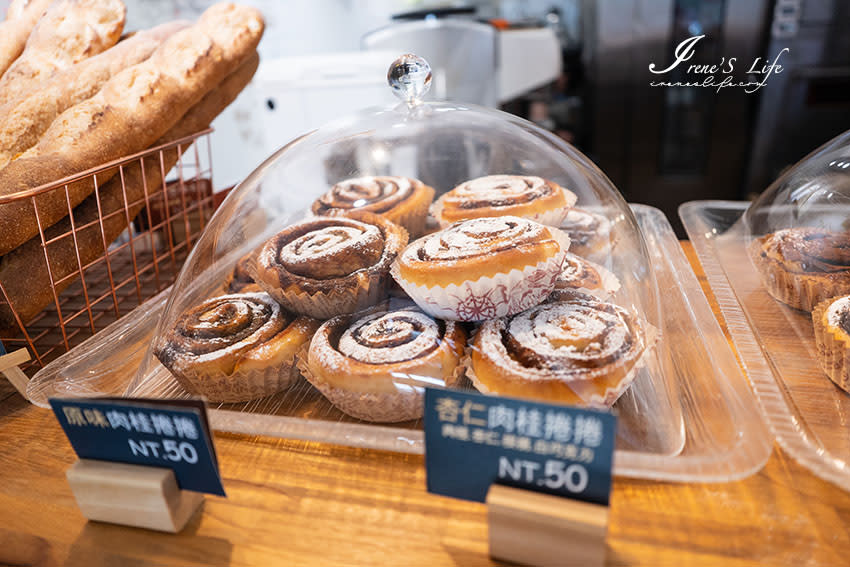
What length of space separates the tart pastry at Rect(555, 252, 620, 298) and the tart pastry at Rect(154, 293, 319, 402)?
0.42 m

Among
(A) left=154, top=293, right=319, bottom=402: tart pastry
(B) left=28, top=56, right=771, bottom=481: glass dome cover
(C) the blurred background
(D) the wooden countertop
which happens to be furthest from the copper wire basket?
(C) the blurred background

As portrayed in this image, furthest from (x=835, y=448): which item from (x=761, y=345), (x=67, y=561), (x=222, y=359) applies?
(x=67, y=561)

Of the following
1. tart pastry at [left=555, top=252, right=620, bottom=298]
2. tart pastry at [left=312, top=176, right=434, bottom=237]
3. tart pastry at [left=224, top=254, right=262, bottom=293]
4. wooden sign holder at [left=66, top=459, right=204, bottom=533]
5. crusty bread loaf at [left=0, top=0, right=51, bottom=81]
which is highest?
crusty bread loaf at [left=0, top=0, right=51, bottom=81]

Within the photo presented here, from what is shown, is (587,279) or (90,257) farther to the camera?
(90,257)

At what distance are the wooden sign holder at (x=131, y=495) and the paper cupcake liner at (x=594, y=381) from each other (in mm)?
388

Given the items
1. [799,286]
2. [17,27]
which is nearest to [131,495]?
[799,286]

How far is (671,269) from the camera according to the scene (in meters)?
1.07

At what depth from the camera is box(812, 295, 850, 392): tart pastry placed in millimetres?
804

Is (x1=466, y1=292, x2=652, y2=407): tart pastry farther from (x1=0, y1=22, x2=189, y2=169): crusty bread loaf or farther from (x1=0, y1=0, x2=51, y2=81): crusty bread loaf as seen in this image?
(x1=0, y1=0, x2=51, y2=81): crusty bread loaf

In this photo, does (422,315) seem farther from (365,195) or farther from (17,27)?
(17,27)

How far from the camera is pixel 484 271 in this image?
80 cm

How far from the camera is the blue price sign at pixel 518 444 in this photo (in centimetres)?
55

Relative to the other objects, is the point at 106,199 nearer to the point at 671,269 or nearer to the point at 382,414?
the point at 382,414

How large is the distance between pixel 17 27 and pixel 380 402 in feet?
4.76
